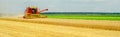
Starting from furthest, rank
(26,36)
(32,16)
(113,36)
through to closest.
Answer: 1. (32,16)
2. (26,36)
3. (113,36)

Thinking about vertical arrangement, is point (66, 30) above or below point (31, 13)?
above

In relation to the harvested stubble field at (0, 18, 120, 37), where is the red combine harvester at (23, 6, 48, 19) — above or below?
below

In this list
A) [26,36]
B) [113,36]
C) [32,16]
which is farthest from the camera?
[32,16]

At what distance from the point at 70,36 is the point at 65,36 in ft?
0.48

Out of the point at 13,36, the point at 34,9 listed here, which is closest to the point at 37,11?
the point at 34,9

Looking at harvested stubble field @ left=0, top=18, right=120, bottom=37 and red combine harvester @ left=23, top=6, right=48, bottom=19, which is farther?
red combine harvester @ left=23, top=6, right=48, bottom=19

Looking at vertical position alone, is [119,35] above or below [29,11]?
above

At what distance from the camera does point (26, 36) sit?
9.27m

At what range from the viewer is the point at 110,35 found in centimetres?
892

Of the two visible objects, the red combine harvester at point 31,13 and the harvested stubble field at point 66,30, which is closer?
the harvested stubble field at point 66,30

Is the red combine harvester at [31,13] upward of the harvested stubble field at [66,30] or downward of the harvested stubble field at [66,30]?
downward

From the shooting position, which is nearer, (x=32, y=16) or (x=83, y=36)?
(x=83, y=36)

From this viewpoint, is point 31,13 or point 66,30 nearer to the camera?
point 66,30

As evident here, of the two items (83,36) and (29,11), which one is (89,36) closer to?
(83,36)
